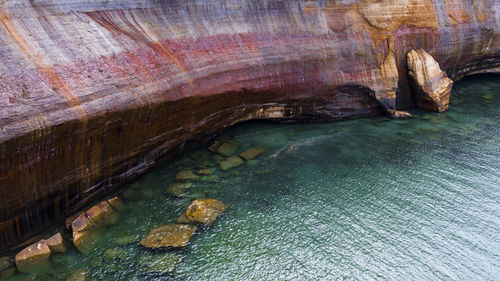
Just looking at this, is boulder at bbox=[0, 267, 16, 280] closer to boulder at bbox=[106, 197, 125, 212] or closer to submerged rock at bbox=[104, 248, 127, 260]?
submerged rock at bbox=[104, 248, 127, 260]

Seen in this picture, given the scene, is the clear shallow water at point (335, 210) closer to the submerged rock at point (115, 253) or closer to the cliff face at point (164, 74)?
the submerged rock at point (115, 253)

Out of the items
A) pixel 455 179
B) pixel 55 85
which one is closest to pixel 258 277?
pixel 55 85

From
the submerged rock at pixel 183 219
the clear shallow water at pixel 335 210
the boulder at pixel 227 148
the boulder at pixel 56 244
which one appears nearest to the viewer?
the clear shallow water at pixel 335 210

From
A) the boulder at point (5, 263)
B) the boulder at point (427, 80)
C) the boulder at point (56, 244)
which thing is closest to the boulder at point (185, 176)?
the boulder at point (56, 244)

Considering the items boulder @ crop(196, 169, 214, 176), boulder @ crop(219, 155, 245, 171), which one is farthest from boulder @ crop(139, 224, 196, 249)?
boulder @ crop(219, 155, 245, 171)

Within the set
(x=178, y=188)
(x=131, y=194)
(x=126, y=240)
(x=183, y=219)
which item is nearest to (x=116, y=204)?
(x=131, y=194)

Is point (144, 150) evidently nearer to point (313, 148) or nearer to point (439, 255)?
point (313, 148)

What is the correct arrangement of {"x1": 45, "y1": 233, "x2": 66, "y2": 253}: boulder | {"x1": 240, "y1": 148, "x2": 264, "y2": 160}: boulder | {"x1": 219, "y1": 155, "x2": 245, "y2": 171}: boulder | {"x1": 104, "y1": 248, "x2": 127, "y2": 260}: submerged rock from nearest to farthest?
{"x1": 104, "y1": 248, "x2": 127, "y2": 260}: submerged rock, {"x1": 45, "y1": 233, "x2": 66, "y2": 253}: boulder, {"x1": 219, "y1": 155, "x2": 245, "y2": 171}: boulder, {"x1": 240, "y1": 148, "x2": 264, "y2": 160}: boulder
